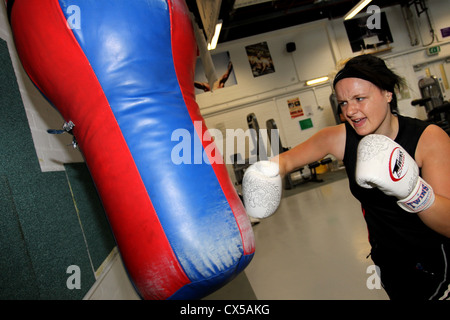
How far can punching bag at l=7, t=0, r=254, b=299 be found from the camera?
0.97 meters

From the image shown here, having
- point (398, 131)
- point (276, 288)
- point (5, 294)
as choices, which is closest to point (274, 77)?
point (276, 288)

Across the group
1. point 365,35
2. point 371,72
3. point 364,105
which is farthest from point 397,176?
point 365,35

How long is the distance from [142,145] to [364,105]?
3.10ft

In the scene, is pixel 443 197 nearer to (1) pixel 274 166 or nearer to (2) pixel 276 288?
(1) pixel 274 166

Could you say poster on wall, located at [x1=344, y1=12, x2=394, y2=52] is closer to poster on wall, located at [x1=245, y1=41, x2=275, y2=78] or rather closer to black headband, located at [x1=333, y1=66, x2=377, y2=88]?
poster on wall, located at [x1=245, y1=41, x2=275, y2=78]

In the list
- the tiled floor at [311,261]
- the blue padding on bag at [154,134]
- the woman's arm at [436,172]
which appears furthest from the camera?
the tiled floor at [311,261]

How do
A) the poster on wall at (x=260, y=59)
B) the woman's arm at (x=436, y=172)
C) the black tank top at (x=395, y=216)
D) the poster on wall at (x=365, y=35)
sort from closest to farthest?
the woman's arm at (x=436, y=172) < the black tank top at (x=395, y=216) < the poster on wall at (x=260, y=59) < the poster on wall at (x=365, y=35)

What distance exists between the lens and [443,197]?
3.67ft

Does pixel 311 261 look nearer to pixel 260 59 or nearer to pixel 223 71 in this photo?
pixel 223 71

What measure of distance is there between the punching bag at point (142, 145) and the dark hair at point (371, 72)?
748 millimetres

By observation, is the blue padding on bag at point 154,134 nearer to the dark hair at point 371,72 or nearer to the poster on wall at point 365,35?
the dark hair at point 371,72

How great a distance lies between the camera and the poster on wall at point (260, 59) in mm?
8617

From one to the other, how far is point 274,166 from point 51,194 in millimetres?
1298

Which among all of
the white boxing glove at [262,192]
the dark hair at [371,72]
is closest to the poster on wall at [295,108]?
the dark hair at [371,72]
